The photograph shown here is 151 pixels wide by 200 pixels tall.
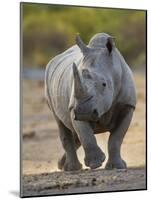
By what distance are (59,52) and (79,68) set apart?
500 mm

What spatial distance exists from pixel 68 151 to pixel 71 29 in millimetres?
845

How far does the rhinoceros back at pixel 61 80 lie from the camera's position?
6.54 metres

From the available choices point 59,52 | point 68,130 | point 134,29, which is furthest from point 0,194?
point 134,29

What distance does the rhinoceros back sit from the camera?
6535 millimetres

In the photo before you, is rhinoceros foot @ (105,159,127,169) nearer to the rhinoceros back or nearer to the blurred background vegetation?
the rhinoceros back

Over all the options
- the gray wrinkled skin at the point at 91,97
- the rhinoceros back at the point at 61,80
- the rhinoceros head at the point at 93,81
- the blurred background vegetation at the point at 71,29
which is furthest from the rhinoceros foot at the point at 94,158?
the blurred background vegetation at the point at 71,29

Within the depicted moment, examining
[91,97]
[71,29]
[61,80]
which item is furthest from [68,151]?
[71,29]

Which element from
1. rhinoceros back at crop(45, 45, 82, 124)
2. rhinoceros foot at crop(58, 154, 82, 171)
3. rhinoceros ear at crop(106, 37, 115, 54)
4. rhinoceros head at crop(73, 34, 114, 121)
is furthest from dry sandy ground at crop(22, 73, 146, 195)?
rhinoceros ear at crop(106, 37, 115, 54)

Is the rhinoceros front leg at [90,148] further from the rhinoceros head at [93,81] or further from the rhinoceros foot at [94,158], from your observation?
the rhinoceros head at [93,81]

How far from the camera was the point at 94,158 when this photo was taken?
20.6 feet

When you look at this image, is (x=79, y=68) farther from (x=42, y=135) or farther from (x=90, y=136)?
(x=42, y=135)

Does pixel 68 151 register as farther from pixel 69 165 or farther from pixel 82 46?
pixel 82 46

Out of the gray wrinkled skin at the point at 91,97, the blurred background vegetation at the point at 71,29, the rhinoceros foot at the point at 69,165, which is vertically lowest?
the rhinoceros foot at the point at 69,165

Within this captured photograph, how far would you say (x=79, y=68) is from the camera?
20.7 ft
